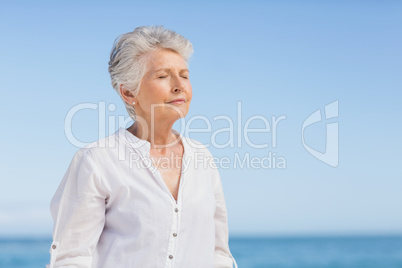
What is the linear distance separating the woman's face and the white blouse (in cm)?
16

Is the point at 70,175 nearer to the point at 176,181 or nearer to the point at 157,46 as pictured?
the point at 176,181

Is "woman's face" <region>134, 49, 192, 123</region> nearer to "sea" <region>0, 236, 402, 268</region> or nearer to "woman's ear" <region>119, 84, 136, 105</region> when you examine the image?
"woman's ear" <region>119, 84, 136, 105</region>

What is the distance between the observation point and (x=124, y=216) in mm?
1979

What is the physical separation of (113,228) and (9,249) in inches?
1031

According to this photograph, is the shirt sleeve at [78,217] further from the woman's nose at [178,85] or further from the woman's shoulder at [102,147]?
the woman's nose at [178,85]

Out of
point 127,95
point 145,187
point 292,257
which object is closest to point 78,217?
point 145,187

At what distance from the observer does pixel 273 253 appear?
1078 inches

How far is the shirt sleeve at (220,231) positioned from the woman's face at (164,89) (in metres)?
0.40

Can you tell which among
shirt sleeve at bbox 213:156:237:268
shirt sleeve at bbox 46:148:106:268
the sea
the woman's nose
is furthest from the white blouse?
the sea

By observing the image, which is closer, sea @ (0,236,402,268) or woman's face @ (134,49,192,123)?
woman's face @ (134,49,192,123)

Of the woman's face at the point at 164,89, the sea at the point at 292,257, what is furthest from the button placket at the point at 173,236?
the sea at the point at 292,257

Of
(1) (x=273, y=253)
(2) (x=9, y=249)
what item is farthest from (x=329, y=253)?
(2) (x=9, y=249)

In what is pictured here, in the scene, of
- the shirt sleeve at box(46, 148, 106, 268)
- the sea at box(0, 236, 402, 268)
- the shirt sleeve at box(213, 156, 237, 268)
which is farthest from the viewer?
the sea at box(0, 236, 402, 268)

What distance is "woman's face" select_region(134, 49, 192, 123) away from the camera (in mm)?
2098
